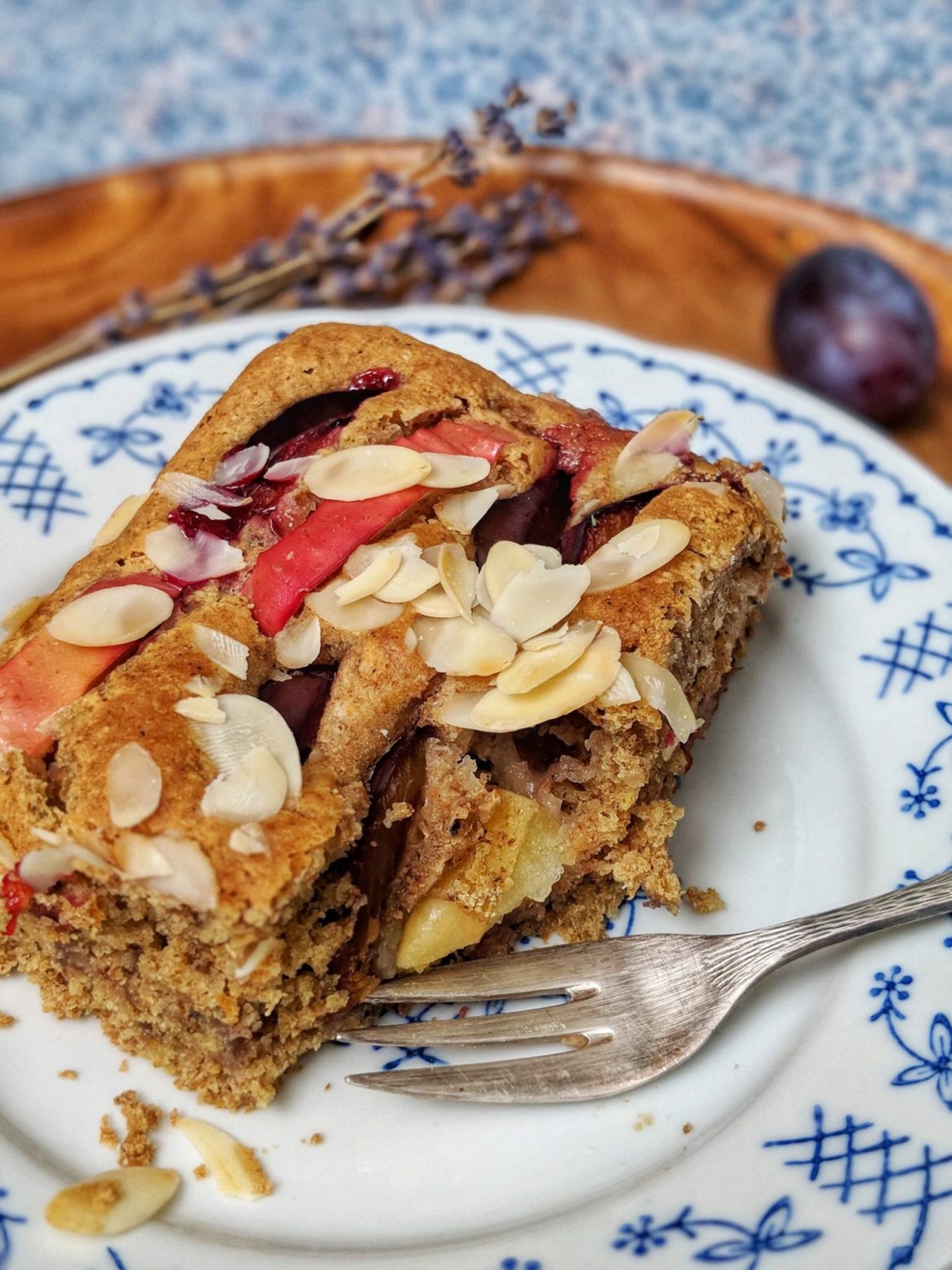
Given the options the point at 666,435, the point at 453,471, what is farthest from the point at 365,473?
the point at 666,435

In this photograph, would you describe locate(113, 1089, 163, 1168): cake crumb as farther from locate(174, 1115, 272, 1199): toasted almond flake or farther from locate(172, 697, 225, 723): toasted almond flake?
locate(172, 697, 225, 723): toasted almond flake

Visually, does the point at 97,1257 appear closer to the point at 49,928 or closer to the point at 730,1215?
the point at 49,928

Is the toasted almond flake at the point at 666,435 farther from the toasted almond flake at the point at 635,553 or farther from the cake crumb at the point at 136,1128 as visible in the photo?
the cake crumb at the point at 136,1128

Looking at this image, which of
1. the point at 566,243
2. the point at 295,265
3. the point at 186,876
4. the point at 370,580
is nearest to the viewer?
the point at 186,876

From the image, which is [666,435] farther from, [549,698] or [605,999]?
[605,999]

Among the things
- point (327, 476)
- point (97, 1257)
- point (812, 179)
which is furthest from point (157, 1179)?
point (812, 179)

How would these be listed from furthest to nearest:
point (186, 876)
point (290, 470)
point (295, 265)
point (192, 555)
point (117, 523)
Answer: point (295, 265), point (117, 523), point (290, 470), point (192, 555), point (186, 876)

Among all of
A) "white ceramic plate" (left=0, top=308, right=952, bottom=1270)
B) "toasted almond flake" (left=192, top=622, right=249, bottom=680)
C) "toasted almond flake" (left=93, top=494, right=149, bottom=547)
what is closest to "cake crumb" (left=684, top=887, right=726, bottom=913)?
"white ceramic plate" (left=0, top=308, right=952, bottom=1270)
